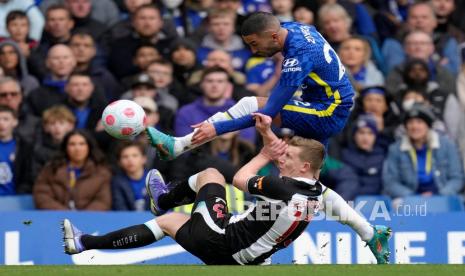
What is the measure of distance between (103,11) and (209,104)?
8.69 feet

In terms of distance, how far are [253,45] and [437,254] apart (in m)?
3.59

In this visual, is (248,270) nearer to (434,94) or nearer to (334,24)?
(434,94)

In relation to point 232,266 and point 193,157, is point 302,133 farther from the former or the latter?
point 193,157

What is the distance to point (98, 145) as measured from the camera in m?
14.5

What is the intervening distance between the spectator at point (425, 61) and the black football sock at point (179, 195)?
5373mm

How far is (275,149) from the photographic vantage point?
34.4 feet

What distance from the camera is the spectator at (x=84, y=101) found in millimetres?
14898

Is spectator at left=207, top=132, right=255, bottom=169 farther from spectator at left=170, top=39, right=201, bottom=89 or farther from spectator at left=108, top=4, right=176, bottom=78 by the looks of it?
spectator at left=108, top=4, right=176, bottom=78

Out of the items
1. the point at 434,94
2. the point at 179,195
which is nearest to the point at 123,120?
the point at 179,195

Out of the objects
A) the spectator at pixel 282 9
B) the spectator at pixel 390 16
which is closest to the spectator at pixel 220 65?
the spectator at pixel 282 9

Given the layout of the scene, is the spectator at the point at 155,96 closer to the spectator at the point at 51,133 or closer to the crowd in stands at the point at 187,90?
the crowd in stands at the point at 187,90

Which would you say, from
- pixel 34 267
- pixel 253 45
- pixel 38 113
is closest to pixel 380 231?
pixel 253 45

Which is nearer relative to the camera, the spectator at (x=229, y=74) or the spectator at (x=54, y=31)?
the spectator at (x=229, y=74)

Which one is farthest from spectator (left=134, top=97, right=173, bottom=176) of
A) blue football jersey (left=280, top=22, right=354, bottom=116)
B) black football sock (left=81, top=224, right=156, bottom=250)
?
blue football jersey (left=280, top=22, right=354, bottom=116)
